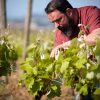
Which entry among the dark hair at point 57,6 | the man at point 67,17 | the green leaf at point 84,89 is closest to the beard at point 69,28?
the man at point 67,17

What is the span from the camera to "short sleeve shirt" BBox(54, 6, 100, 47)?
20.8 ft

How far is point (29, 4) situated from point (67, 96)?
4356 millimetres

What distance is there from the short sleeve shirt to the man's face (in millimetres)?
89

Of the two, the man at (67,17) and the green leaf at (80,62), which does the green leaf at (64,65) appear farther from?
the man at (67,17)

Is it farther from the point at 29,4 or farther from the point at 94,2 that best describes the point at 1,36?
the point at 29,4

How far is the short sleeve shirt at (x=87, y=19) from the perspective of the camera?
6.33m

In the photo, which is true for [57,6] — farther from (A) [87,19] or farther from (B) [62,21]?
(A) [87,19]

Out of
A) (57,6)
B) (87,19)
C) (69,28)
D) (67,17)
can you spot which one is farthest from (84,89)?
(57,6)

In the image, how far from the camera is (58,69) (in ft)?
19.9

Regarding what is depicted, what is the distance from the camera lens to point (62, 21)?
6.78 m

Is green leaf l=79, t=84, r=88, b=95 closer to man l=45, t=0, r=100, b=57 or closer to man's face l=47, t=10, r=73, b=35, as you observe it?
man l=45, t=0, r=100, b=57

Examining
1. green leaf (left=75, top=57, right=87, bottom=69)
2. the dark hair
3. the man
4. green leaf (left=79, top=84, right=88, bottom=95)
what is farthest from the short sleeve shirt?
green leaf (left=79, top=84, right=88, bottom=95)

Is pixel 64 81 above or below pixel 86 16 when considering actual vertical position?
below

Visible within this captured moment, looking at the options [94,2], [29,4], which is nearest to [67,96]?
[94,2]
